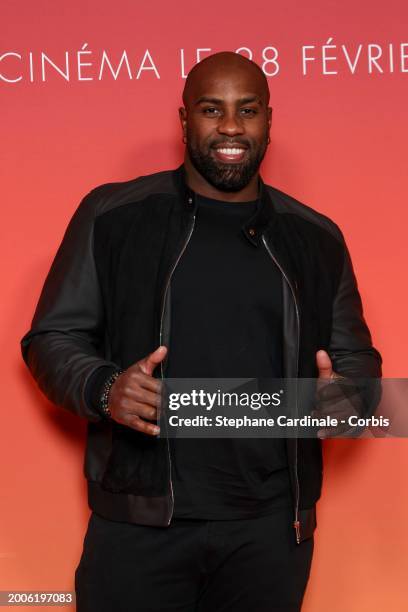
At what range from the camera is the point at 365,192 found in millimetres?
2311

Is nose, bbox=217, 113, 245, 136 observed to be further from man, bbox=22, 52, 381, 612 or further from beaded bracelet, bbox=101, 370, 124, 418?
beaded bracelet, bbox=101, 370, 124, 418

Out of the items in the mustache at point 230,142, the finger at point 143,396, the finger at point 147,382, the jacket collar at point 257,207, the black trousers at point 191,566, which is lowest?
the black trousers at point 191,566

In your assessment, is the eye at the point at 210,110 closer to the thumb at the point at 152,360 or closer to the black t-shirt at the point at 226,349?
the black t-shirt at the point at 226,349

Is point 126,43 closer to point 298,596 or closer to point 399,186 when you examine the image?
point 399,186

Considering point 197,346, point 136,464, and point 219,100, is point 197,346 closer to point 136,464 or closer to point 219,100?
point 136,464

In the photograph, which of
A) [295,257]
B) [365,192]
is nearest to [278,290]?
[295,257]

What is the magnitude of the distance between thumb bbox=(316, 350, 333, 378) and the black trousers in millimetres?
302

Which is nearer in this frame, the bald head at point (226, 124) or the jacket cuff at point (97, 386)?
the jacket cuff at point (97, 386)

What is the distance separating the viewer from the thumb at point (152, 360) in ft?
5.18

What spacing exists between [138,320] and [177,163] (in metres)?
0.61

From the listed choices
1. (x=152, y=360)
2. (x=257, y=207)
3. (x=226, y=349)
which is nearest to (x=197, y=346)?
(x=226, y=349)

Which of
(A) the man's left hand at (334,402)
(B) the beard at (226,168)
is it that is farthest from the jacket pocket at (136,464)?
(B) the beard at (226,168)

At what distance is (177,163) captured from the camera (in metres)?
2.29

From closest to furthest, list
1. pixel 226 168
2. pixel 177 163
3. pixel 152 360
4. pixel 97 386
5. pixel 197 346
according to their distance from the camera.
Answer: pixel 152 360
pixel 97 386
pixel 197 346
pixel 226 168
pixel 177 163
